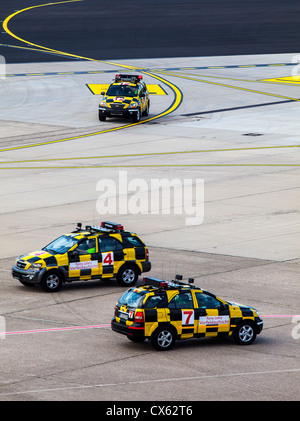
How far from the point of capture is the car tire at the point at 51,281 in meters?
27.4

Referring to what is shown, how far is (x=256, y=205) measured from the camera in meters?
39.8

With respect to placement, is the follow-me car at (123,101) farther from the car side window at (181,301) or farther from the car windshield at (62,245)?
the car side window at (181,301)

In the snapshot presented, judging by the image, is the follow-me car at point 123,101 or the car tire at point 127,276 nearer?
the car tire at point 127,276

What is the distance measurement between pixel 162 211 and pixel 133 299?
16677 millimetres

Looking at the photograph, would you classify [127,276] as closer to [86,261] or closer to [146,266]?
[146,266]

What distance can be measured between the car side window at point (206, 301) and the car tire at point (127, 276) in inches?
230

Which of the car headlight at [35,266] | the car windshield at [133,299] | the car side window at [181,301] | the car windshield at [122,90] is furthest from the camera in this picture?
the car windshield at [122,90]

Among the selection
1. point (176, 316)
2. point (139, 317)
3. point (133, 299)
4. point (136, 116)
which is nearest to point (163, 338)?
point (176, 316)

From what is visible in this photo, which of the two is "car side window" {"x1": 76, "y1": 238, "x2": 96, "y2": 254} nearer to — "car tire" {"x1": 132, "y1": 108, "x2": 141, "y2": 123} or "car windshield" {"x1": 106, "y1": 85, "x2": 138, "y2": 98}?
"car tire" {"x1": 132, "y1": 108, "x2": 141, "y2": 123}

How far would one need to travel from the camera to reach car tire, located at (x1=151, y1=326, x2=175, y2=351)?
21.8 meters

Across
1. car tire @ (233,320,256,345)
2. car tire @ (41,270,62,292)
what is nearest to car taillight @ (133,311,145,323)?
car tire @ (233,320,256,345)

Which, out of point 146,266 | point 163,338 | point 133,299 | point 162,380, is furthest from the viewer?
point 146,266

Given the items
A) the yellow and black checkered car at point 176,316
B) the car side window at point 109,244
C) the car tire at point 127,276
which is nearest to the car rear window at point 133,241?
the car side window at point 109,244

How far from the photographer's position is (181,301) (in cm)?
2239
